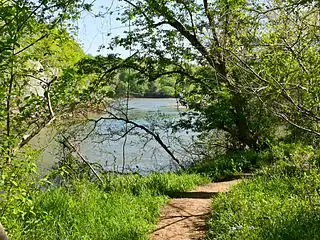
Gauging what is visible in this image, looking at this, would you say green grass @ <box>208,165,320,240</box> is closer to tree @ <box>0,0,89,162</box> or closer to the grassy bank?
the grassy bank

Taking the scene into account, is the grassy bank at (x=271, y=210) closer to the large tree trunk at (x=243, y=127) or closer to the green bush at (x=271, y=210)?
the green bush at (x=271, y=210)

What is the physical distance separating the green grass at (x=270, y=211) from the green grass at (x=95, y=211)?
905 mm

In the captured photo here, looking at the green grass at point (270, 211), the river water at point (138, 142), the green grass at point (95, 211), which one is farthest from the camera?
the river water at point (138, 142)

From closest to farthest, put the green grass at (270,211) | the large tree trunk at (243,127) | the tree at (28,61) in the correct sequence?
the tree at (28,61) → the green grass at (270,211) → the large tree trunk at (243,127)

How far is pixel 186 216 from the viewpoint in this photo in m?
5.14

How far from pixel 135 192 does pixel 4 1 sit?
12.2 feet

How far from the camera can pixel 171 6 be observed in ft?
30.1

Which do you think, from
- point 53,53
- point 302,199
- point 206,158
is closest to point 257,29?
point 302,199

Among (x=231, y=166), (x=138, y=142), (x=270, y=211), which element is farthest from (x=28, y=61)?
(x=138, y=142)

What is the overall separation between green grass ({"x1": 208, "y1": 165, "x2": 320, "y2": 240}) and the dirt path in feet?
0.73

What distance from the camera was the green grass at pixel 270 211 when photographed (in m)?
3.68

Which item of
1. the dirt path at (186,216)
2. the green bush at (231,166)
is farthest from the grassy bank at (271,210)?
the green bush at (231,166)

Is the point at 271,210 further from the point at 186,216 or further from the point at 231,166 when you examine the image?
the point at 231,166

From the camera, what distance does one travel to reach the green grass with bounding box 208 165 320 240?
3.68m
